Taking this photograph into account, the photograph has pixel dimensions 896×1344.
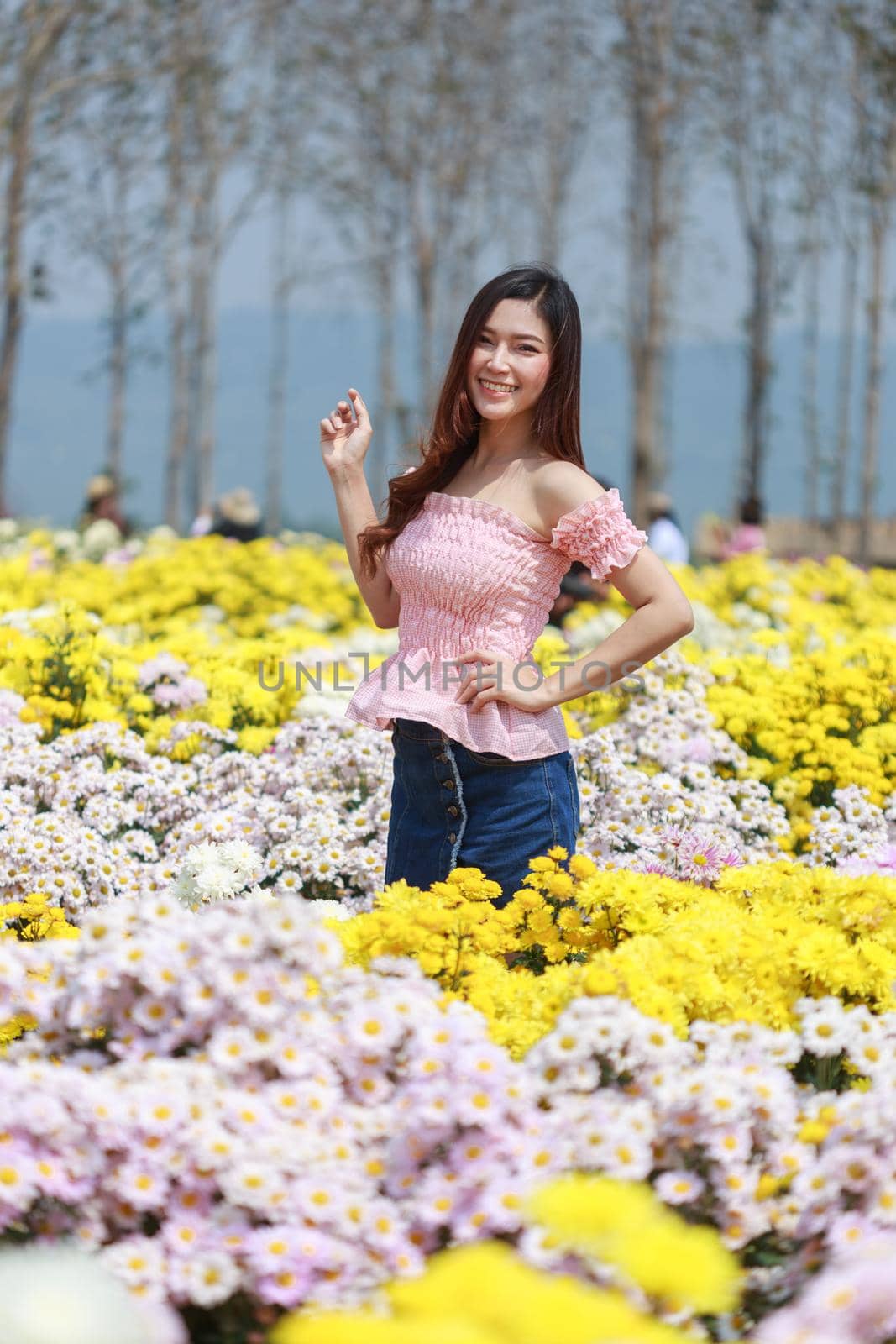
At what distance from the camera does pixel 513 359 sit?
2.85 m

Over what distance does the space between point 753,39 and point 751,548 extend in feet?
35.9

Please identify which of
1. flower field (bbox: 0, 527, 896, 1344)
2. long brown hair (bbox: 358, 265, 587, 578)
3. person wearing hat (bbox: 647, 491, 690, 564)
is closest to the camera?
flower field (bbox: 0, 527, 896, 1344)

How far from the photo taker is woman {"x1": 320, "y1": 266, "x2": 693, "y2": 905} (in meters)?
2.83

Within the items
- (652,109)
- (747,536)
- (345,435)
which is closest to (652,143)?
(652,109)

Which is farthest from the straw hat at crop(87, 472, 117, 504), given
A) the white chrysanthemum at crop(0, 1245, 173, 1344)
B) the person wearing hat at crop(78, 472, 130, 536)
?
the white chrysanthemum at crop(0, 1245, 173, 1344)

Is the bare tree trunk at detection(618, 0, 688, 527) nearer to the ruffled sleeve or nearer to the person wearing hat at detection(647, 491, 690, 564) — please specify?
the person wearing hat at detection(647, 491, 690, 564)

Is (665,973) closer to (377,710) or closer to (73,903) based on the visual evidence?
(377,710)

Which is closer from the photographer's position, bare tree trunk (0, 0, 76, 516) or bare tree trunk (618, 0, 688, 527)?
bare tree trunk (0, 0, 76, 516)

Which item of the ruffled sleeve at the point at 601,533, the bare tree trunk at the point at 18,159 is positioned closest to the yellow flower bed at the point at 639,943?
the ruffled sleeve at the point at 601,533

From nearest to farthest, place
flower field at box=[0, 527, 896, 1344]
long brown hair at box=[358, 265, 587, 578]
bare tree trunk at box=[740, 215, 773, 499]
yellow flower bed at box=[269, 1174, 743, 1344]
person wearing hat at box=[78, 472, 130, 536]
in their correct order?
yellow flower bed at box=[269, 1174, 743, 1344]
flower field at box=[0, 527, 896, 1344]
long brown hair at box=[358, 265, 587, 578]
person wearing hat at box=[78, 472, 130, 536]
bare tree trunk at box=[740, 215, 773, 499]

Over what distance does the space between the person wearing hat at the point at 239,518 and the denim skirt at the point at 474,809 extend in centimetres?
821

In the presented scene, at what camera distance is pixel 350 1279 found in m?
1.67

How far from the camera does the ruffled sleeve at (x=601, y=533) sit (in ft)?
9.11

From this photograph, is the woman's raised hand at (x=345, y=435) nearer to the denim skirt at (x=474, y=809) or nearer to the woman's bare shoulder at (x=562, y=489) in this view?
the woman's bare shoulder at (x=562, y=489)
